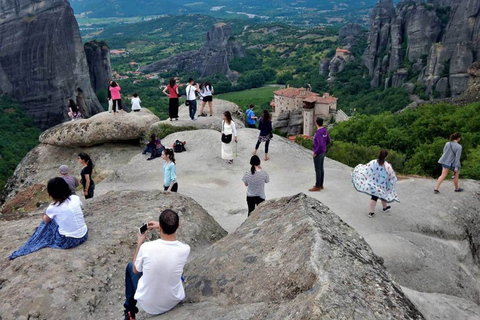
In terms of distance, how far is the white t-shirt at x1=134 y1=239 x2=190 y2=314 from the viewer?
4914 millimetres

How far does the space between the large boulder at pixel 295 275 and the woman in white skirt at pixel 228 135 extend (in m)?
7.67

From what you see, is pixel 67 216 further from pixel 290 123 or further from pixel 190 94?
pixel 290 123

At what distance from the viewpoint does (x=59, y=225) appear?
658 cm

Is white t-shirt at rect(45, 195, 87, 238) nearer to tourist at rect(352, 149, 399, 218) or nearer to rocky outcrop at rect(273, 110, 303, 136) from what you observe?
tourist at rect(352, 149, 399, 218)

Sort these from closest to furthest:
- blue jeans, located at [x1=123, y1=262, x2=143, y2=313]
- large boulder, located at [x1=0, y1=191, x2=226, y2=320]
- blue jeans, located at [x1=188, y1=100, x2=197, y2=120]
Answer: blue jeans, located at [x1=123, y1=262, x2=143, y2=313]
large boulder, located at [x1=0, y1=191, x2=226, y2=320]
blue jeans, located at [x1=188, y1=100, x2=197, y2=120]

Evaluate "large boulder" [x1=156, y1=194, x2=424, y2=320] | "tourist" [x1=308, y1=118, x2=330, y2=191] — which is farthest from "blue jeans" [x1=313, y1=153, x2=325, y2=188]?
"large boulder" [x1=156, y1=194, x2=424, y2=320]

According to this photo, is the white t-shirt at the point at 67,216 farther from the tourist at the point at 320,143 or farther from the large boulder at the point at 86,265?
the tourist at the point at 320,143

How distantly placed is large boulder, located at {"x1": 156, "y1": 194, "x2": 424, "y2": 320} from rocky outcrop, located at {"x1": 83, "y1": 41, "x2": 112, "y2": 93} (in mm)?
58222

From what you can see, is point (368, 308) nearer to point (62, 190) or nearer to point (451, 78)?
point (62, 190)

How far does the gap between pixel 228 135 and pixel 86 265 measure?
8.27m

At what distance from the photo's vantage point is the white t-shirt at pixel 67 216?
6.57 m

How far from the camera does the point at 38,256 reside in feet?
20.9

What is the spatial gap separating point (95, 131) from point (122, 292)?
48.4 feet

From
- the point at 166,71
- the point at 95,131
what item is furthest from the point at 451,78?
the point at 166,71
